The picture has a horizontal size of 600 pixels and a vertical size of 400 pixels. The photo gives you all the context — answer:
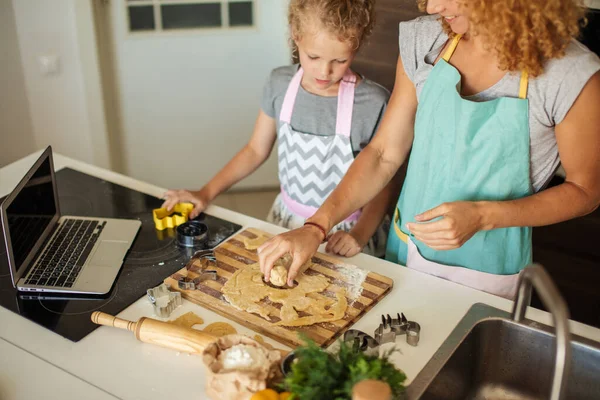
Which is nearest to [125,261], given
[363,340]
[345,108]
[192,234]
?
[192,234]

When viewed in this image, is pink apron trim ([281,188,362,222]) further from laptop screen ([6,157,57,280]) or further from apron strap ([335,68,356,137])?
laptop screen ([6,157,57,280])

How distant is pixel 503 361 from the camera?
4.12 ft

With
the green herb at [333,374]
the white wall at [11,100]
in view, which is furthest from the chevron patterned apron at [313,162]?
the white wall at [11,100]

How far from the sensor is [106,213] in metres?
1.67

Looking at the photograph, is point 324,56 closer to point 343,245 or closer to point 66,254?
point 343,245

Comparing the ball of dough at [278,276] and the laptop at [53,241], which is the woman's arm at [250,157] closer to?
the laptop at [53,241]

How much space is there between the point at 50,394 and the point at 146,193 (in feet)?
2.45

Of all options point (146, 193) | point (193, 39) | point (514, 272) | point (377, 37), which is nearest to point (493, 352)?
point (514, 272)

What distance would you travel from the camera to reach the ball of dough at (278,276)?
131 cm

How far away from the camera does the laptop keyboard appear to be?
1374 millimetres

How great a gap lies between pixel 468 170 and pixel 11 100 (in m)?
2.15

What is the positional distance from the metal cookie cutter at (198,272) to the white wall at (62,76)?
1.70 meters

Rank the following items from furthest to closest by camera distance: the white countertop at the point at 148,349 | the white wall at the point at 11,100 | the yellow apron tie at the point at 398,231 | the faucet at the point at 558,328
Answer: the white wall at the point at 11,100 < the yellow apron tie at the point at 398,231 < the white countertop at the point at 148,349 < the faucet at the point at 558,328

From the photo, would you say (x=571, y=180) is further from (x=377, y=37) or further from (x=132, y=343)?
(x=377, y=37)
